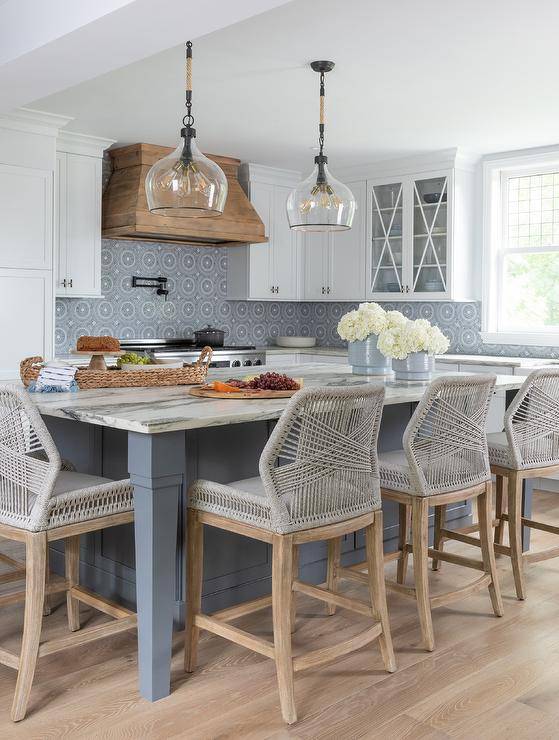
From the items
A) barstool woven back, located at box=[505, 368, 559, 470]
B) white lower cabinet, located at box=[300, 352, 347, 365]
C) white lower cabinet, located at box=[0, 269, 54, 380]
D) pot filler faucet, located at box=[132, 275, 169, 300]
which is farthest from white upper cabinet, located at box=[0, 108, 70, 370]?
barstool woven back, located at box=[505, 368, 559, 470]

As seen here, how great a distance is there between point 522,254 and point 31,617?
4865mm

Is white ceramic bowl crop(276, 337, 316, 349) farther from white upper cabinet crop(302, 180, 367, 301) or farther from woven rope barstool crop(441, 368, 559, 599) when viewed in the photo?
woven rope barstool crop(441, 368, 559, 599)

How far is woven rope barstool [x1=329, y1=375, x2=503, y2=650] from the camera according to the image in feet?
9.24

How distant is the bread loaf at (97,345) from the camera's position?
3.58 metres

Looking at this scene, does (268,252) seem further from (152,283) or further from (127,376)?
(127,376)

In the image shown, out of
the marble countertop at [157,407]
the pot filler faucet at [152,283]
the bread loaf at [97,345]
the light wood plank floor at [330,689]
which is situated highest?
the pot filler faucet at [152,283]

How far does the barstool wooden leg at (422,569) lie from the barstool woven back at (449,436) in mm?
60

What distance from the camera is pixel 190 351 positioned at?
6.02 metres

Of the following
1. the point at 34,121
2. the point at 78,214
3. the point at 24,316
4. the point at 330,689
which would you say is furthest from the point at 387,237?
the point at 330,689

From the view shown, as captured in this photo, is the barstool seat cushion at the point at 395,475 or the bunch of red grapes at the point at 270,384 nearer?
the barstool seat cushion at the point at 395,475

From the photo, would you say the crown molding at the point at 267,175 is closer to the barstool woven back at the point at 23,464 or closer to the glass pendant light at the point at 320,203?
the glass pendant light at the point at 320,203

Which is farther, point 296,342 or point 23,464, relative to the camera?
point 296,342

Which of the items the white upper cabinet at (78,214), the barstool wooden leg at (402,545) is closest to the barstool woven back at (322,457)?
the barstool wooden leg at (402,545)

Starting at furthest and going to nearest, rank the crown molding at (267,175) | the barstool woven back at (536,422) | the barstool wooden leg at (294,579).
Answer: the crown molding at (267,175), the barstool woven back at (536,422), the barstool wooden leg at (294,579)
